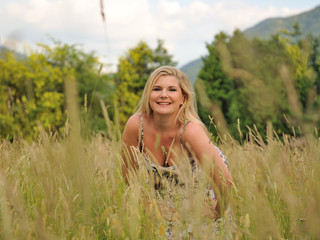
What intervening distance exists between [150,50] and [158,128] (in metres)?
18.0

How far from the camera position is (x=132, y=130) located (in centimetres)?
287

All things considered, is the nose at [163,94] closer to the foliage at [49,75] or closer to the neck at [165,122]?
the neck at [165,122]

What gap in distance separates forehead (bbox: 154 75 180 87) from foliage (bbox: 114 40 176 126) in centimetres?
1365

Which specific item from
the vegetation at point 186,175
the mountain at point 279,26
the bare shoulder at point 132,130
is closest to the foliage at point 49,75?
A: the mountain at point 279,26

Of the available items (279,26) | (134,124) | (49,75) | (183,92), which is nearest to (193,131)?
(183,92)

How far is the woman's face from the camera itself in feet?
8.39

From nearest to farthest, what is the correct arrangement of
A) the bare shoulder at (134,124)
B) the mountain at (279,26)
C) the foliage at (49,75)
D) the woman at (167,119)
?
the mountain at (279,26), the woman at (167,119), the bare shoulder at (134,124), the foliage at (49,75)

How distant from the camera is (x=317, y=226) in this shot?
829mm

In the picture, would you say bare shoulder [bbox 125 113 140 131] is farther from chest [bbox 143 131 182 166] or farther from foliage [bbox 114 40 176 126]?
foliage [bbox 114 40 176 126]

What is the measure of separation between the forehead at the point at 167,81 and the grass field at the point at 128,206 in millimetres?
922

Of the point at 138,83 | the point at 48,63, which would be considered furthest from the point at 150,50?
the point at 48,63

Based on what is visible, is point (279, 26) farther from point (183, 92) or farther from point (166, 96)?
point (183, 92)

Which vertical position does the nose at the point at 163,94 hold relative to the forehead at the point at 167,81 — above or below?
below

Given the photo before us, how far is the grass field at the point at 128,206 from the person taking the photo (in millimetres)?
861
